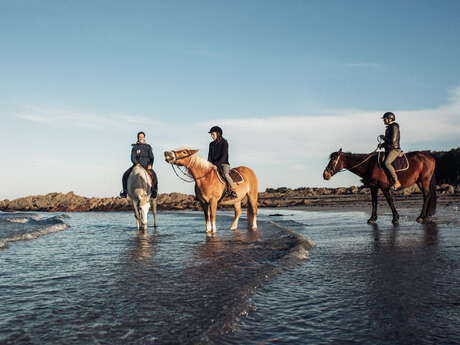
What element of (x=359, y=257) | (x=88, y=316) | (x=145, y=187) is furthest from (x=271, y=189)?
(x=88, y=316)

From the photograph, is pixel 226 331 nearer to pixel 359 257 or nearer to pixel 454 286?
pixel 454 286

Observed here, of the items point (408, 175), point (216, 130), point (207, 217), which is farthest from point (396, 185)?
point (207, 217)

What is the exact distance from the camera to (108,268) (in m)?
5.02

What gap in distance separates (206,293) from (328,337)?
1477 mm

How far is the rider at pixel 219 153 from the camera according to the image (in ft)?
33.0

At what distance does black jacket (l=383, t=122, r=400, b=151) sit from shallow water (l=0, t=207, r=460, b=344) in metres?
5.53

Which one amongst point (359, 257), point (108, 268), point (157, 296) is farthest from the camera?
point (359, 257)

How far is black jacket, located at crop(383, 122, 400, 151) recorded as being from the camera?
11.3m

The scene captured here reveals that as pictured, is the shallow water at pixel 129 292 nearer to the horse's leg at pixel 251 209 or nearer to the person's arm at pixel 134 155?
the horse's leg at pixel 251 209

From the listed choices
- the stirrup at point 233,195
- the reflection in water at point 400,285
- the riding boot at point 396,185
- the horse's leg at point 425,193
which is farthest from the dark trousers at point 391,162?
the reflection in water at point 400,285

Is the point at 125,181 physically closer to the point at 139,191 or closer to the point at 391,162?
the point at 139,191

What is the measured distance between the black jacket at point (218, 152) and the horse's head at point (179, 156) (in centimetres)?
78

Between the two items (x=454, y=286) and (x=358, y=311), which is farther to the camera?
(x=454, y=286)

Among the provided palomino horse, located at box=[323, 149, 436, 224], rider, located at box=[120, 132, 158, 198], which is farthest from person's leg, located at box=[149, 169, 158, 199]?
palomino horse, located at box=[323, 149, 436, 224]
